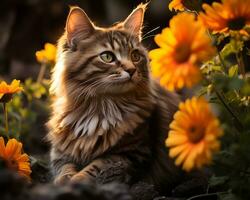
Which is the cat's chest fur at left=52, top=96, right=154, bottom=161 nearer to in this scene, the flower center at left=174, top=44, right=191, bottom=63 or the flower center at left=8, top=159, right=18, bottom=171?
the flower center at left=8, top=159, right=18, bottom=171

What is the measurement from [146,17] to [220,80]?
5426 millimetres

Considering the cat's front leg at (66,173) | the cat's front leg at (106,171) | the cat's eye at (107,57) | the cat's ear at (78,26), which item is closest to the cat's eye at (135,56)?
the cat's eye at (107,57)

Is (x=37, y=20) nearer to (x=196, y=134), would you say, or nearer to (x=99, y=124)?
(x=99, y=124)

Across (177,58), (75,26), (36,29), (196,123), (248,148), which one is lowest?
(248,148)

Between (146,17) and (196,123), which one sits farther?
(146,17)

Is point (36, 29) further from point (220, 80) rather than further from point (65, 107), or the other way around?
point (220, 80)

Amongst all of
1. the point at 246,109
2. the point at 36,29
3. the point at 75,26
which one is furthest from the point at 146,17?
the point at 246,109

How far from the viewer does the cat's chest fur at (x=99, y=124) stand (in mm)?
3180

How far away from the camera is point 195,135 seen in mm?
2133

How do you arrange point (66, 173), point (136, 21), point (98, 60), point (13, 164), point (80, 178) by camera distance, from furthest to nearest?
point (136, 21) → point (98, 60) → point (66, 173) → point (80, 178) → point (13, 164)

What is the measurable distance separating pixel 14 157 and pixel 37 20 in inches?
201

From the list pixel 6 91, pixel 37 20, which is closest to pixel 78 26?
pixel 6 91

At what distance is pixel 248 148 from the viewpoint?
7.51ft

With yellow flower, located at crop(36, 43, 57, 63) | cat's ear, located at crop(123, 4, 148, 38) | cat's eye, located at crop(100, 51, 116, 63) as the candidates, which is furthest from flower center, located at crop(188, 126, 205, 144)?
yellow flower, located at crop(36, 43, 57, 63)
